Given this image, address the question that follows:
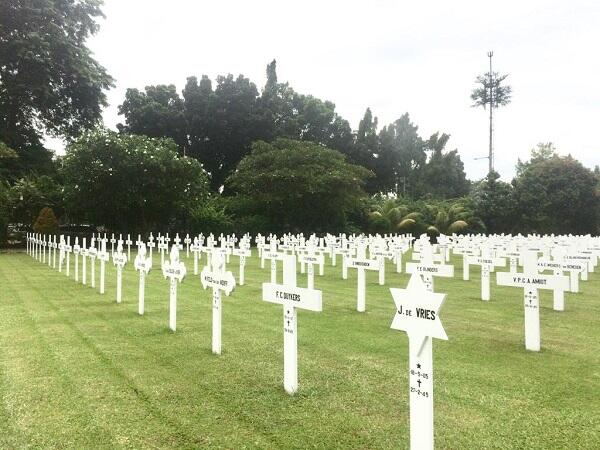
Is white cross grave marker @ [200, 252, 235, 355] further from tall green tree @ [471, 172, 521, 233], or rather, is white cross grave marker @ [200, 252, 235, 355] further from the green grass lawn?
tall green tree @ [471, 172, 521, 233]

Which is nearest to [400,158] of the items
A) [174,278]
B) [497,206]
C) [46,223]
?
[497,206]

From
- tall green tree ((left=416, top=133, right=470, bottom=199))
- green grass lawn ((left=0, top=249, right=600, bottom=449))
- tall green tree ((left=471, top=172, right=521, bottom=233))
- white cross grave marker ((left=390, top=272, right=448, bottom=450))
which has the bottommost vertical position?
green grass lawn ((left=0, top=249, right=600, bottom=449))

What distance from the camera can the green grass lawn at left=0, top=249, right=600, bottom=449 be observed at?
3959 millimetres

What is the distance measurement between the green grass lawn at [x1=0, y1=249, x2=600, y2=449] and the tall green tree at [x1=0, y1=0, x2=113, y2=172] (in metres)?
25.4

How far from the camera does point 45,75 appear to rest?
30.3 metres

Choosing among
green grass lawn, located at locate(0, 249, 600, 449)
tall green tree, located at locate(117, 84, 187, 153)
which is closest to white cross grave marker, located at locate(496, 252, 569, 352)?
green grass lawn, located at locate(0, 249, 600, 449)

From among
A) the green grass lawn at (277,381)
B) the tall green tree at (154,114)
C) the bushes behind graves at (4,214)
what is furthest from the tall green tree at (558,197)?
the bushes behind graves at (4,214)

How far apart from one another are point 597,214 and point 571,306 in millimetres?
31670

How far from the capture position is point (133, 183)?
29953 mm

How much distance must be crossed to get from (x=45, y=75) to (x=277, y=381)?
31064 mm

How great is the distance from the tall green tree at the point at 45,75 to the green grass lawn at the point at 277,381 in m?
25.4

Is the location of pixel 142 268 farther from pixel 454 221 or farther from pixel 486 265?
pixel 454 221

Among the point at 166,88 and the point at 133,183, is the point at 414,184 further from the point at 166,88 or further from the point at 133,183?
the point at 133,183

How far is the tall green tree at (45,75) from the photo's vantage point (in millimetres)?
28969
